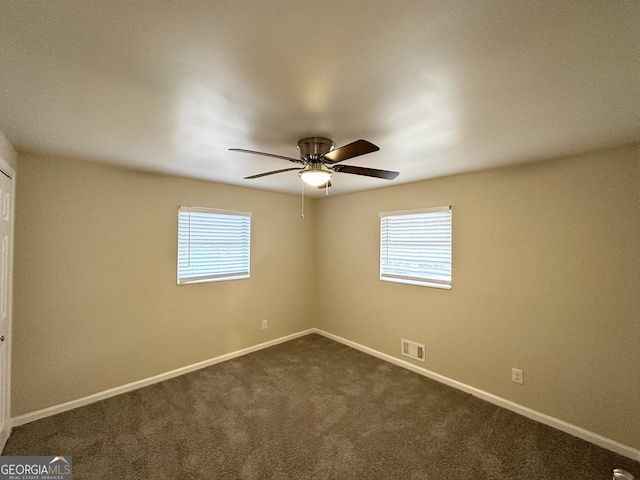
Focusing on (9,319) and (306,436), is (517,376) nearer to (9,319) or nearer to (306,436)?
(306,436)

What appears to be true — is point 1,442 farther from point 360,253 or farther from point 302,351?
point 360,253

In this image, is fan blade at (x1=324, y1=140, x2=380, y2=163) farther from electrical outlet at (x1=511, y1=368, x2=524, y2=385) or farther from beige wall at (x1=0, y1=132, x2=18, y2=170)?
electrical outlet at (x1=511, y1=368, x2=524, y2=385)

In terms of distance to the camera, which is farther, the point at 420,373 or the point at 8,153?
the point at 420,373

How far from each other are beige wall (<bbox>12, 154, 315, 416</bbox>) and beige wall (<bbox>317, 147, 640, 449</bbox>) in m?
2.40

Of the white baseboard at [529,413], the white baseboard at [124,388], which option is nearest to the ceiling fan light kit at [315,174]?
the white baseboard at [529,413]

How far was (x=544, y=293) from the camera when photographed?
240cm

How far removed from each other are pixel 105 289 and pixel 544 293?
13.6ft

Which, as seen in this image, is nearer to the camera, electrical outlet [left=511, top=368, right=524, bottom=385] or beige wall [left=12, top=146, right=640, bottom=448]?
beige wall [left=12, top=146, right=640, bottom=448]

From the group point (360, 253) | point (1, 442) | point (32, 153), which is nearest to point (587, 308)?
point (360, 253)

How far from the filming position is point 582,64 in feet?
3.71

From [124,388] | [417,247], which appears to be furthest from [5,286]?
[417,247]

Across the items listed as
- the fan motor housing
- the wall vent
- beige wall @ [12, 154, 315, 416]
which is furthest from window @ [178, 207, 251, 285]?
the wall vent

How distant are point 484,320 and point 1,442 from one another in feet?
13.6

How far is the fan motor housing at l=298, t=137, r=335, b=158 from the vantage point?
1931 mm
